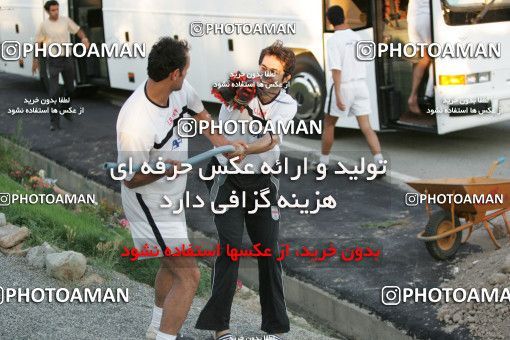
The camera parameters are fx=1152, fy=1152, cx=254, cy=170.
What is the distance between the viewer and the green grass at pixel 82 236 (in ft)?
28.1

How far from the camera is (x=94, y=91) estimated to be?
64.7 feet

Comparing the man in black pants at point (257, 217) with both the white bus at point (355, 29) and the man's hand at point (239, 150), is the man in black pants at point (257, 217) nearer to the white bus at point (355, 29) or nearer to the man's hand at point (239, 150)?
the man's hand at point (239, 150)

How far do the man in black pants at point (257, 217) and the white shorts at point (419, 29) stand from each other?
20.7 feet

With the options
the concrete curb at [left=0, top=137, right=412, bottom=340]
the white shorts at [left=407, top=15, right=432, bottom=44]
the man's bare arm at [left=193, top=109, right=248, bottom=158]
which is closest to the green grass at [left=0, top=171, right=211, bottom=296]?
the concrete curb at [left=0, top=137, right=412, bottom=340]

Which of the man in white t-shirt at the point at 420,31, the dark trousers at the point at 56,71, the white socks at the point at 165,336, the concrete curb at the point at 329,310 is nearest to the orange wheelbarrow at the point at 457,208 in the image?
the concrete curb at the point at 329,310

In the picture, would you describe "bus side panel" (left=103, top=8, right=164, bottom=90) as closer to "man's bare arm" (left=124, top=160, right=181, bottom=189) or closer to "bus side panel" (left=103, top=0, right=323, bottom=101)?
"bus side panel" (left=103, top=0, right=323, bottom=101)

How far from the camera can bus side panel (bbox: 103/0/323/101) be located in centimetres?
1454

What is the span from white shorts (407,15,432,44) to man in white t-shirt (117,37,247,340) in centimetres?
678

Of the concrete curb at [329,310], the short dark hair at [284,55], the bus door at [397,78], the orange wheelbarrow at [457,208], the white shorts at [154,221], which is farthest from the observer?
the bus door at [397,78]

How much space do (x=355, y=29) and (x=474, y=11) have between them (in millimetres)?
1411

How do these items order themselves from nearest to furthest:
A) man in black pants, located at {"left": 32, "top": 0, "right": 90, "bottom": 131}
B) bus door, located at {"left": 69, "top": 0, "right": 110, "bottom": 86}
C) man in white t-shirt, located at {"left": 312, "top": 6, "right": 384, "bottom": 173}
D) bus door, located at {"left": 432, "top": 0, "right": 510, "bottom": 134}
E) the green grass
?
the green grass < man in white t-shirt, located at {"left": 312, "top": 6, "right": 384, "bottom": 173} < bus door, located at {"left": 432, "top": 0, "right": 510, "bottom": 134} < man in black pants, located at {"left": 32, "top": 0, "right": 90, "bottom": 131} < bus door, located at {"left": 69, "top": 0, "right": 110, "bottom": 86}

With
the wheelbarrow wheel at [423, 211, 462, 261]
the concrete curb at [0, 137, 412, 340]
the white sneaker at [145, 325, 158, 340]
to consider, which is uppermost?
the white sneaker at [145, 325, 158, 340]

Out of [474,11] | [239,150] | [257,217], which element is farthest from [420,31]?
[239,150]

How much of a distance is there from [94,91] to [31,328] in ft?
42.9
